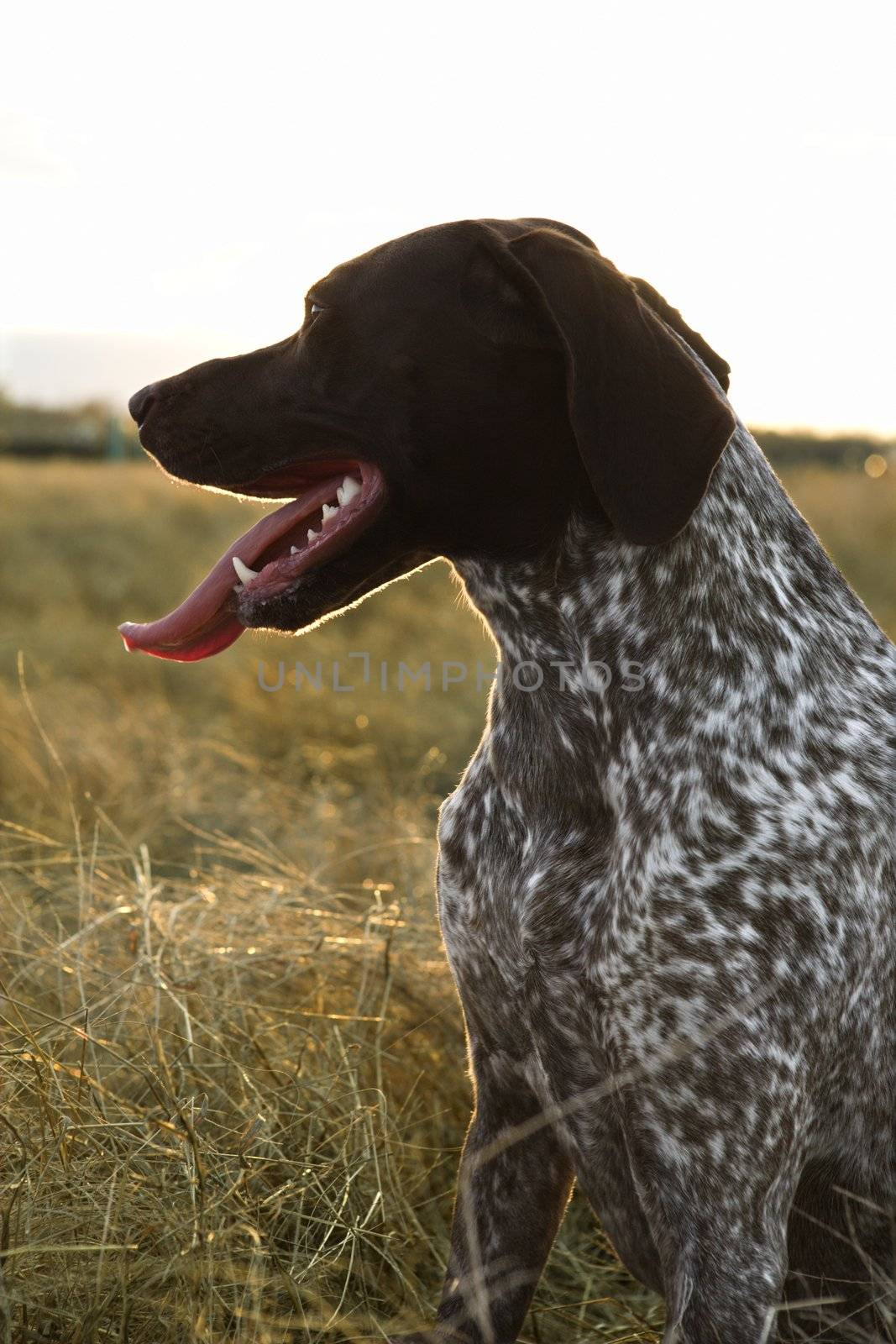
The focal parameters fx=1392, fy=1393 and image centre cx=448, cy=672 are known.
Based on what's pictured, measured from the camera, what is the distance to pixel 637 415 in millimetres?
1910

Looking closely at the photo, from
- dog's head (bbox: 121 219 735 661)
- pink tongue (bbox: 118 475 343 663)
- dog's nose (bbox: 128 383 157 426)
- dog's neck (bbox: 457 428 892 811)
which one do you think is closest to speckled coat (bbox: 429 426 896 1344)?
dog's neck (bbox: 457 428 892 811)

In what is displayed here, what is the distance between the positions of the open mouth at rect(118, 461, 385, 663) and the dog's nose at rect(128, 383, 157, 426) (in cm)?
22

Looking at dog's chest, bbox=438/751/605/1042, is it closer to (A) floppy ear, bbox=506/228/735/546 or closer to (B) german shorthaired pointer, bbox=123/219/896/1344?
(B) german shorthaired pointer, bbox=123/219/896/1344

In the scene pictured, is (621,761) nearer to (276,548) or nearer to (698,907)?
(698,907)

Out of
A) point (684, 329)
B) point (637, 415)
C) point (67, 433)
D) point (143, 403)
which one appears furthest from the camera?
point (67, 433)

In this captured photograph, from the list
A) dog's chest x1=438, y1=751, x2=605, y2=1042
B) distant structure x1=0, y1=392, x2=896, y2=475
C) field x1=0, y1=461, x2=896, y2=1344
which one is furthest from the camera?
distant structure x1=0, y1=392, x2=896, y2=475

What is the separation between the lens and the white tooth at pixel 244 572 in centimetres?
229

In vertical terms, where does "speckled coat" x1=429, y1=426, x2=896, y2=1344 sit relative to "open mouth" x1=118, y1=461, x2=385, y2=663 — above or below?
below

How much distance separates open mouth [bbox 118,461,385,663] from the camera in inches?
85.8

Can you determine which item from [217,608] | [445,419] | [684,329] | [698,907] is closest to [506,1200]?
[698,907]

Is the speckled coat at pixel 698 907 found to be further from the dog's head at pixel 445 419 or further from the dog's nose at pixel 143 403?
the dog's nose at pixel 143 403

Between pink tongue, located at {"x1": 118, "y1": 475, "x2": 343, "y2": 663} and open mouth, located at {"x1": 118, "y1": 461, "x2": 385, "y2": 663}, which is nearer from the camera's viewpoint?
open mouth, located at {"x1": 118, "y1": 461, "x2": 385, "y2": 663}

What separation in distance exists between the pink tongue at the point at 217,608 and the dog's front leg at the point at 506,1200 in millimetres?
835

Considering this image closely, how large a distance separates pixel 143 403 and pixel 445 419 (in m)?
0.62
